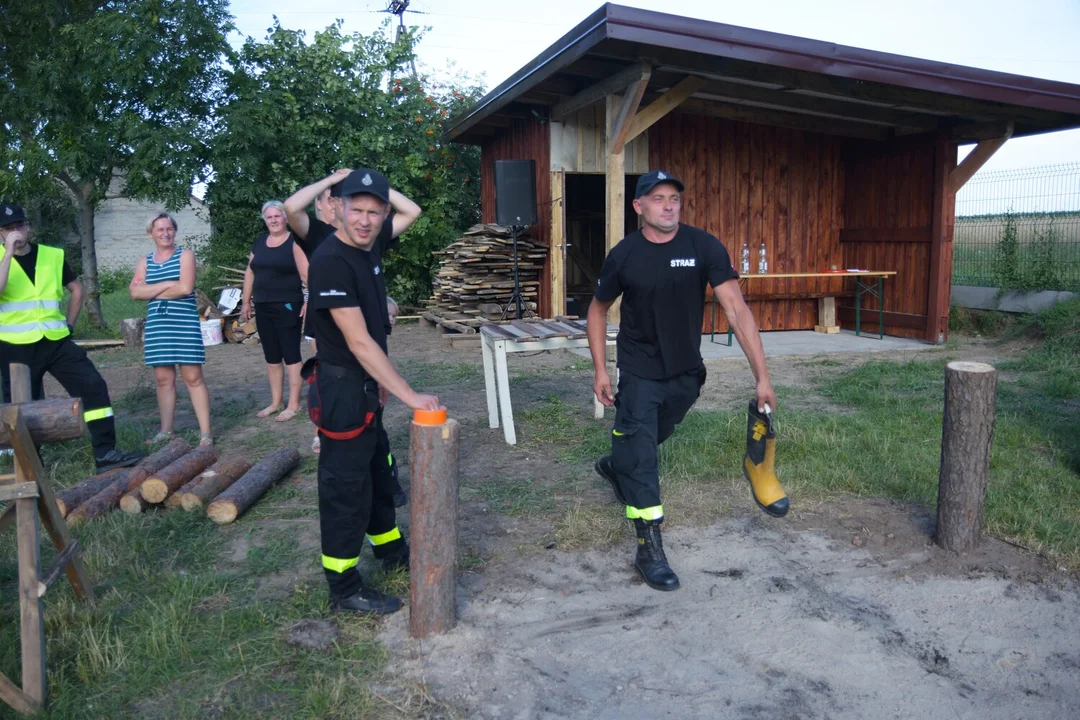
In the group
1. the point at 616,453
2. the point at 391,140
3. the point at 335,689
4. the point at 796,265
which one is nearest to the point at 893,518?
the point at 616,453

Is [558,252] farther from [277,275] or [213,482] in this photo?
[213,482]

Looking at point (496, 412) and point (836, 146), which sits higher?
point (836, 146)

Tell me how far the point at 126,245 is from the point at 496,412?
27.0 m

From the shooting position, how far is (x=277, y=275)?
21.8ft

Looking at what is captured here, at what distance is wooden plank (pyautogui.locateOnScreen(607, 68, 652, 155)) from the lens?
848 cm

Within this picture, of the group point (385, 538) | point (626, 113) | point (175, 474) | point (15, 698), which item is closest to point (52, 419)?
point (15, 698)

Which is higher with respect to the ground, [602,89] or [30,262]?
[602,89]

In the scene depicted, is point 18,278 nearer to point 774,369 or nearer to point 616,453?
point 616,453

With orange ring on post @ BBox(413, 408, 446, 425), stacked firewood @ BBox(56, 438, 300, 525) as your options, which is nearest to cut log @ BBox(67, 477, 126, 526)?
stacked firewood @ BBox(56, 438, 300, 525)

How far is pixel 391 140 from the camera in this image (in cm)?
1534

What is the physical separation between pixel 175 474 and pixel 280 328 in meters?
2.08

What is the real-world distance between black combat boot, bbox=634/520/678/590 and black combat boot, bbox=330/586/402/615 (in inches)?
44.1

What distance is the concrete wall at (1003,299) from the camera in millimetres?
11078

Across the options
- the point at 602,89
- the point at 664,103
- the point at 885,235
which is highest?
the point at 602,89
